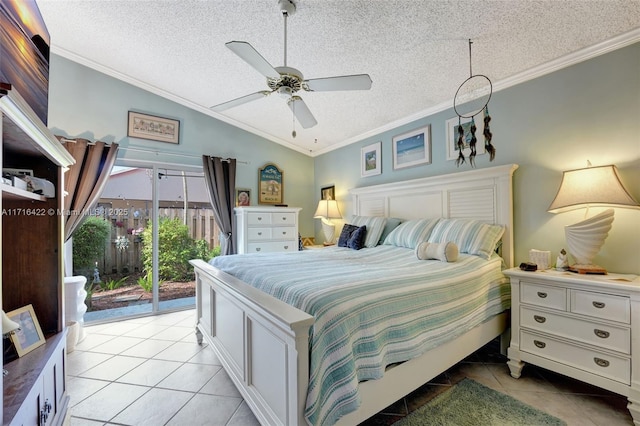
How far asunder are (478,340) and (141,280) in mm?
3825

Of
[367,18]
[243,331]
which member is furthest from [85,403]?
[367,18]

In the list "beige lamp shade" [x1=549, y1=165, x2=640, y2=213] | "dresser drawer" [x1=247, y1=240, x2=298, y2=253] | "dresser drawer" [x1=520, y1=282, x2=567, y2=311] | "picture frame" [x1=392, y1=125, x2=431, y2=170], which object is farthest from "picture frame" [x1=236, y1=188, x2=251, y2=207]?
"beige lamp shade" [x1=549, y1=165, x2=640, y2=213]

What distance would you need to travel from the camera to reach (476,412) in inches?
66.7

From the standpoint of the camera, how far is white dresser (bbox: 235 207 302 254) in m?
3.87

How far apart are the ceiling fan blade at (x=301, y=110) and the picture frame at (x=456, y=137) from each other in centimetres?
162

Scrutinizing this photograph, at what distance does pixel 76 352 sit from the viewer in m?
2.53

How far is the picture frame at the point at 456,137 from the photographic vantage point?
9.14 ft

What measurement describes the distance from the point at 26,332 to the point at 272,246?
2.85 metres

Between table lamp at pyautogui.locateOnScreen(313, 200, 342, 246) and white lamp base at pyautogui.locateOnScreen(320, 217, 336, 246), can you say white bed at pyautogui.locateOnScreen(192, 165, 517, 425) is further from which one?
white lamp base at pyautogui.locateOnScreen(320, 217, 336, 246)

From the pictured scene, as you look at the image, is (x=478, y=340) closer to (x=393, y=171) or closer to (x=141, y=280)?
(x=393, y=171)

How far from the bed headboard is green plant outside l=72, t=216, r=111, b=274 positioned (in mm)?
3371

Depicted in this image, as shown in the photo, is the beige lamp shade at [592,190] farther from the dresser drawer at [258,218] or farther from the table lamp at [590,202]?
the dresser drawer at [258,218]

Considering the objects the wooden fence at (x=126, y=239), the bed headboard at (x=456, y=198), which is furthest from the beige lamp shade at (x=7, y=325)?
the bed headboard at (x=456, y=198)

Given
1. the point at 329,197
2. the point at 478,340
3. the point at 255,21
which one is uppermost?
the point at 255,21
